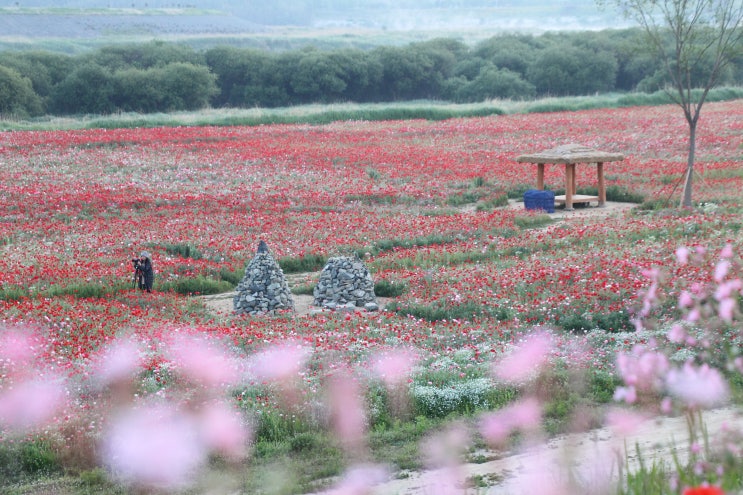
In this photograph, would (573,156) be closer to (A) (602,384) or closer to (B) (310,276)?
(B) (310,276)

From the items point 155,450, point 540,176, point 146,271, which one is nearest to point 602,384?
point 155,450

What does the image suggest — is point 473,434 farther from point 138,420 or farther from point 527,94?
point 527,94

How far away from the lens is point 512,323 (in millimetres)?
13031

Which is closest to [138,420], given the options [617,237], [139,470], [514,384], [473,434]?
[139,470]

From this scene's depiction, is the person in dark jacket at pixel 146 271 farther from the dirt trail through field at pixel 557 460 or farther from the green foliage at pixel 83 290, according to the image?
the dirt trail through field at pixel 557 460

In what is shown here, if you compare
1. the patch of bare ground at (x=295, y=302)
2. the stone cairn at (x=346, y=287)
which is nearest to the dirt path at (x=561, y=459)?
the stone cairn at (x=346, y=287)

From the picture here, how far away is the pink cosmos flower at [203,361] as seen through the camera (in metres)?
10.6

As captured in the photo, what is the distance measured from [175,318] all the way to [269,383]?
439 centimetres

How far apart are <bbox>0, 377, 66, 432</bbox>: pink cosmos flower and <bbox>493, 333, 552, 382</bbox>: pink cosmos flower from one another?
16.6 feet

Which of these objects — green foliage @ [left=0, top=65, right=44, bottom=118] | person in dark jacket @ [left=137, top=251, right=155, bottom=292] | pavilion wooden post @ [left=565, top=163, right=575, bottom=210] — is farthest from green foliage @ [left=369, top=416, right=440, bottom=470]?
green foliage @ [left=0, top=65, right=44, bottom=118]

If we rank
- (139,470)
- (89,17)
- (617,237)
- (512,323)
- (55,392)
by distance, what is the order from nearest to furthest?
(139,470)
(55,392)
(512,323)
(617,237)
(89,17)

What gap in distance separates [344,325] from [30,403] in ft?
16.9

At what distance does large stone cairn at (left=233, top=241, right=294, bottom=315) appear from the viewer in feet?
49.8

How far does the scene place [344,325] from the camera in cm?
1355
